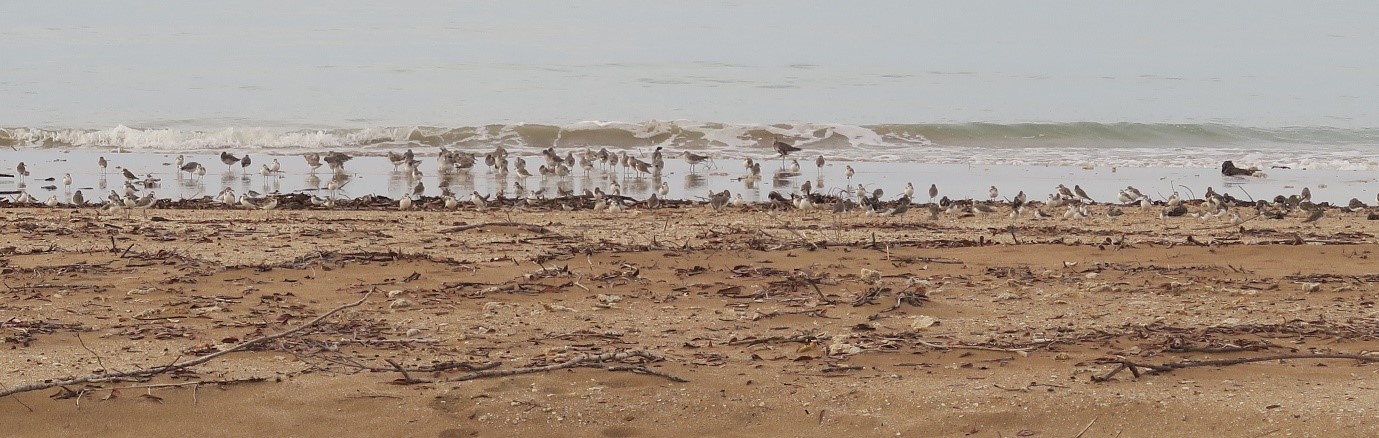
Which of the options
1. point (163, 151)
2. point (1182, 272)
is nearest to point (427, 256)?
point (1182, 272)

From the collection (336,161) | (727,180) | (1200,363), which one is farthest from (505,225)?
(336,161)

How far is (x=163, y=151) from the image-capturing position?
24.4 metres

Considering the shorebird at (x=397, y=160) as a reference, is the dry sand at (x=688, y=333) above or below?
above

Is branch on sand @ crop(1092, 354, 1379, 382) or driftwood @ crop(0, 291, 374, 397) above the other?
branch on sand @ crop(1092, 354, 1379, 382)

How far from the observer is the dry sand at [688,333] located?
465 centimetres

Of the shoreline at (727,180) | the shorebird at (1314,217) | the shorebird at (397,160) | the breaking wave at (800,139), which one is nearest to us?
the shorebird at (1314,217)

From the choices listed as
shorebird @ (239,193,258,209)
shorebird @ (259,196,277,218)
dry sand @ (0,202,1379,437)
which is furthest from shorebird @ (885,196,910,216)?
shorebird @ (239,193,258,209)

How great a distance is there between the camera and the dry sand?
15.3 ft

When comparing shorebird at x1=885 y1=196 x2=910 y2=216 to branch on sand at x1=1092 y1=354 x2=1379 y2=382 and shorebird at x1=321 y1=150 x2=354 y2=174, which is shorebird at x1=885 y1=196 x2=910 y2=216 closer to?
branch on sand at x1=1092 y1=354 x2=1379 y2=382

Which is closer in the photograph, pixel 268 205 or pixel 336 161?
pixel 268 205

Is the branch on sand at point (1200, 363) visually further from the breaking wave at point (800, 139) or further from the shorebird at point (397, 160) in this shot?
the breaking wave at point (800, 139)

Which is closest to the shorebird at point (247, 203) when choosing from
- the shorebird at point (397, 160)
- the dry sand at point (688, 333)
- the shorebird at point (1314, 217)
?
the dry sand at point (688, 333)

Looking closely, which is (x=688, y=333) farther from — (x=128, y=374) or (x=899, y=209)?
(x=899, y=209)

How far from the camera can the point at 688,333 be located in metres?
6.00
